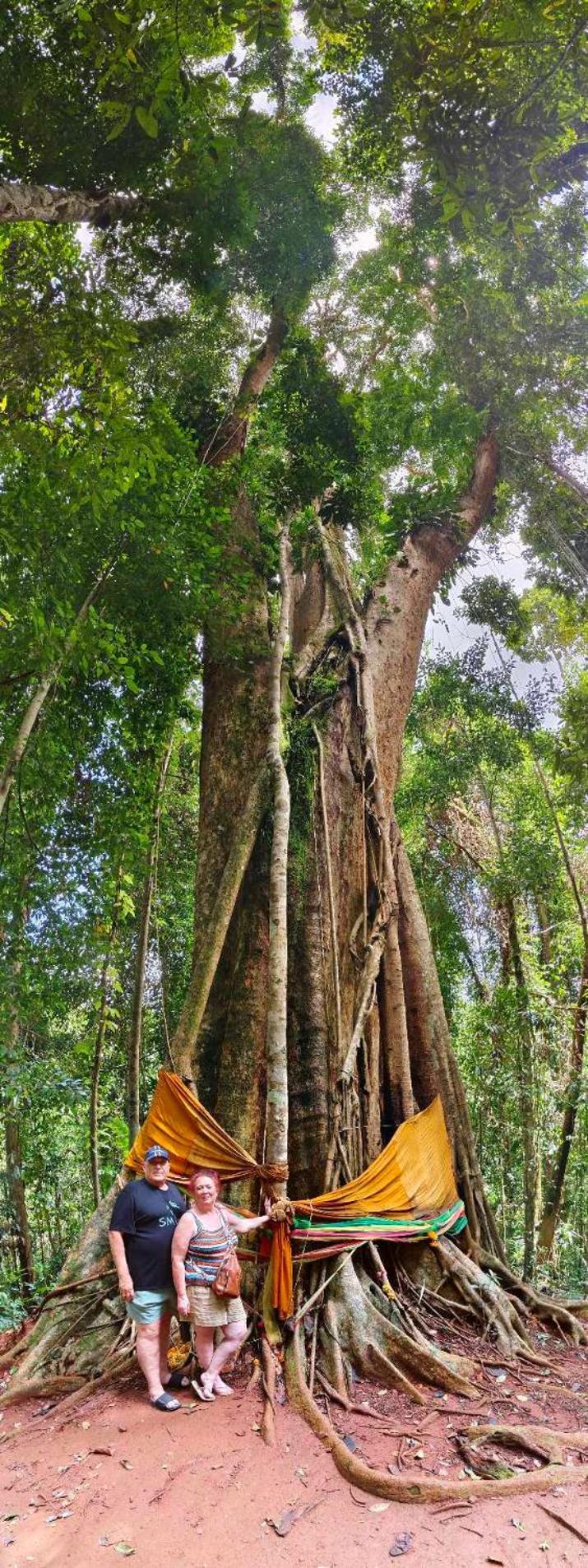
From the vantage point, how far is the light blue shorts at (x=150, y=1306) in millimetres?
3584

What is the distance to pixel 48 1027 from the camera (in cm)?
975

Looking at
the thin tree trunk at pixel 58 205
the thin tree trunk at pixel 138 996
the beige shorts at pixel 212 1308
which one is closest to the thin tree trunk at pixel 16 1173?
the thin tree trunk at pixel 138 996

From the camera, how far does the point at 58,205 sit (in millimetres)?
4234

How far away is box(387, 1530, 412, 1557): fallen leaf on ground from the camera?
2.51 m

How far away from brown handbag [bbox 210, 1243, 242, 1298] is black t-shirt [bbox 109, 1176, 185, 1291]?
0.79 ft

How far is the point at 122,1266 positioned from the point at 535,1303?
3.11 m

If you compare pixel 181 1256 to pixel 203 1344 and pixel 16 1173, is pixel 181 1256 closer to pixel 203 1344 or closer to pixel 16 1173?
pixel 203 1344

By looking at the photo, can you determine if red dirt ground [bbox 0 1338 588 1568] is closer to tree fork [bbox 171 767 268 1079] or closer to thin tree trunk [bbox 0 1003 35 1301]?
tree fork [bbox 171 767 268 1079]

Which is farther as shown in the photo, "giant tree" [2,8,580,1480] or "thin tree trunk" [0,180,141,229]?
"giant tree" [2,8,580,1480]

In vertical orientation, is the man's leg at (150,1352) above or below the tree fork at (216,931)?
below

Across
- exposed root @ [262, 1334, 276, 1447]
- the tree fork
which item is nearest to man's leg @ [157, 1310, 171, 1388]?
exposed root @ [262, 1334, 276, 1447]

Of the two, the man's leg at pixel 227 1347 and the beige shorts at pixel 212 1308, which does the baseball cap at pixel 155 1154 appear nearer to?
the beige shorts at pixel 212 1308

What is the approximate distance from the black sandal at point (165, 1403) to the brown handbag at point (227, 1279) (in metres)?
0.43

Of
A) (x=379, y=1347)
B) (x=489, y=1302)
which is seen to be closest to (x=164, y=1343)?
(x=379, y=1347)
